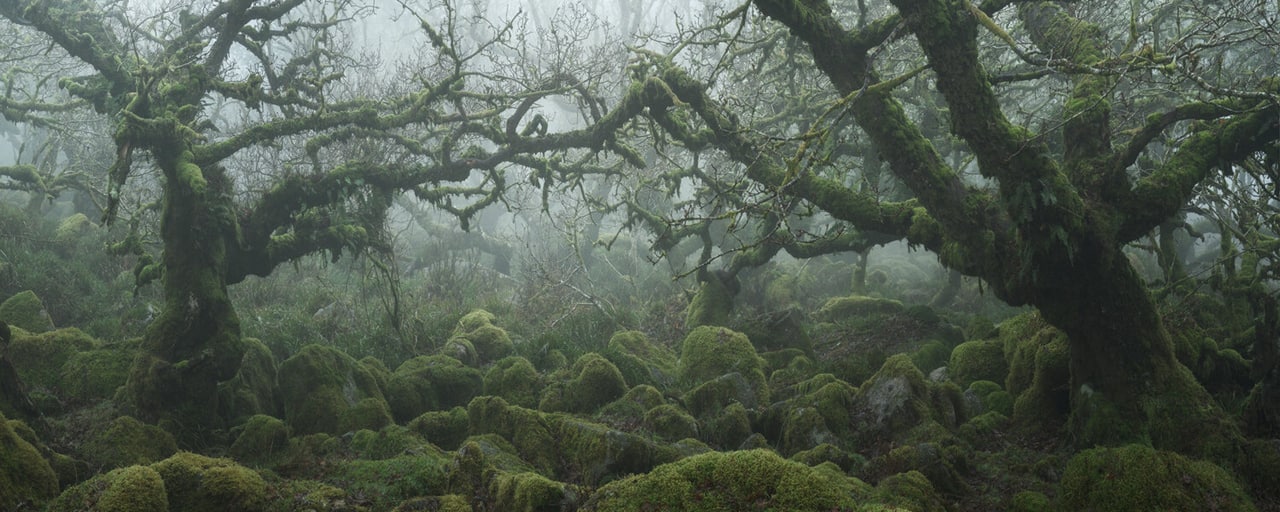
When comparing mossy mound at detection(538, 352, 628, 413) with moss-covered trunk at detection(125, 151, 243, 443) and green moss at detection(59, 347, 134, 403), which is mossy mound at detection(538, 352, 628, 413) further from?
green moss at detection(59, 347, 134, 403)

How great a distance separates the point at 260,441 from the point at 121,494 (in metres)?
2.89

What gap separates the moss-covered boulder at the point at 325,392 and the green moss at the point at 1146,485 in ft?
22.4

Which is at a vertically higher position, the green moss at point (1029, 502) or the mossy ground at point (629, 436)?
the mossy ground at point (629, 436)

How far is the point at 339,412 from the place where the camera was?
363 inches

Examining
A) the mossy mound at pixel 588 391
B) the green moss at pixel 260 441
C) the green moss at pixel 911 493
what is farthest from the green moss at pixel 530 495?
the green moss at pixel 260 441

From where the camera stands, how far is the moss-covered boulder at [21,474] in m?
6.11

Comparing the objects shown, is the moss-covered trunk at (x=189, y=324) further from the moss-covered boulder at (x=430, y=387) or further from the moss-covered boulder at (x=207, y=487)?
the moss-covered boulder at (x=207, y=487)

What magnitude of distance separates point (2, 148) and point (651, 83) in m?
53.2

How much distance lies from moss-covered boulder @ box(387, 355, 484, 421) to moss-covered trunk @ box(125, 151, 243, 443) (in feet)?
6.08

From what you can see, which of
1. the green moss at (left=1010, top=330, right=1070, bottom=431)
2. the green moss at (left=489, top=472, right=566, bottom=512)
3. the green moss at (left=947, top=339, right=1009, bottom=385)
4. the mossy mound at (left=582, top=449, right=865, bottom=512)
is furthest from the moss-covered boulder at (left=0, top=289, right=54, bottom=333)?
the green moss at (left=1010, top=330, right=1070, bottom=431)

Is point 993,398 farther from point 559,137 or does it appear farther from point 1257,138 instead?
point 559,137

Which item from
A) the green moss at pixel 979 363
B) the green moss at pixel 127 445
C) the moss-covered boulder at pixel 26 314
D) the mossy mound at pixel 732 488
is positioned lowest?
the mossy mound at pixel 732 488

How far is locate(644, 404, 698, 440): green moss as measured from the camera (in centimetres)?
794

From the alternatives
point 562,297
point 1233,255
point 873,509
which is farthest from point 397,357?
point 1233,255
